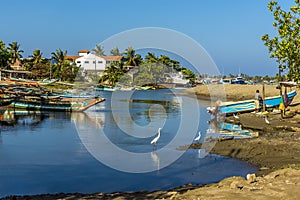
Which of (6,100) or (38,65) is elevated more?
(38,65)

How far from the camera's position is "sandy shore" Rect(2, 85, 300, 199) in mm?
8195

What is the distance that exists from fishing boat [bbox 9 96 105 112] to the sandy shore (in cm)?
1673

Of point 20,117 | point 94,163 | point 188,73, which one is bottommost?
point 94,163

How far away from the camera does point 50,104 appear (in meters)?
41.4

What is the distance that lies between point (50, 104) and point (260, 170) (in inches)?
1225

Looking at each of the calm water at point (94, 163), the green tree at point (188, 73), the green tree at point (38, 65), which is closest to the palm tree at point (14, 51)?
the green tree at point (38, 65)

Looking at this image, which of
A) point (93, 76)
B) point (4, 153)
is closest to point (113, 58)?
point (93, 76)

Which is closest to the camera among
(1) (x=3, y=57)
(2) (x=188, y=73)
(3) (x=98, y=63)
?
(2) (x=188, y=73)

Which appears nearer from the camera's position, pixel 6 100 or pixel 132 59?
pixel 6 100

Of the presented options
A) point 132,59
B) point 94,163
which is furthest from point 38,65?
point 94,163

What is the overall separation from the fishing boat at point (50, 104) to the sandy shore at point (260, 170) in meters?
16.7

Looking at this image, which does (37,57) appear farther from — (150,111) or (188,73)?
(150,111)

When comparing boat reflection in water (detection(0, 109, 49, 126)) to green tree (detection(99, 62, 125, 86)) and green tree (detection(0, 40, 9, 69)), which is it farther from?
green tree (detection(99, 62, 125, 86))

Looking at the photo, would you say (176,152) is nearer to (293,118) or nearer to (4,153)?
(4,153)
